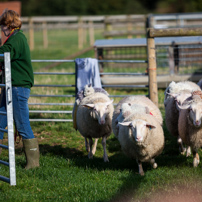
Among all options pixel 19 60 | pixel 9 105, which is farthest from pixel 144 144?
pixel 19 60

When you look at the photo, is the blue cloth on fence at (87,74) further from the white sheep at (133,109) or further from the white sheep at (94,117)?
the white sheep at (133,109)

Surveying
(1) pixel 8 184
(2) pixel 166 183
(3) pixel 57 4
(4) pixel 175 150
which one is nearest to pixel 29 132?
(1) pixel 8 184

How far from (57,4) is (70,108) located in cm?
4760

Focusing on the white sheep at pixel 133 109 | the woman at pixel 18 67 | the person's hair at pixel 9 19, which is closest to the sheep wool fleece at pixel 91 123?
the white sheep at pixel 133 109

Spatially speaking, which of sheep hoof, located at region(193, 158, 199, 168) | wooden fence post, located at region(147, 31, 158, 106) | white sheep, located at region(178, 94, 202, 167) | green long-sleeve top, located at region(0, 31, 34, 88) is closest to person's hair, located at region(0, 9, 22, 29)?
green long-sleeve top, located at region(0, 31, 34, 88)

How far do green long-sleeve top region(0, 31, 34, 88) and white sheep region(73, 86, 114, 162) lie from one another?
126cm

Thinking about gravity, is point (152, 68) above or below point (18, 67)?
below

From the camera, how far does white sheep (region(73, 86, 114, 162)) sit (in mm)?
5887

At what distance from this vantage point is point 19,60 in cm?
492

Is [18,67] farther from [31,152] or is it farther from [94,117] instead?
[94,117]

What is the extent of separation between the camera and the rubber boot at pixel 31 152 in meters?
5.13

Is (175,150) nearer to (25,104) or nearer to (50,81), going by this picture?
(25,104)

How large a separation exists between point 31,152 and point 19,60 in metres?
1.21

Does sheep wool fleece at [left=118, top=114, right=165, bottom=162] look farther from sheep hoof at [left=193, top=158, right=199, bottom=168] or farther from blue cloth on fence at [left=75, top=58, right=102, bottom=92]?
blue cloth on fence at [left=75, top=58, right=102, bottom=92]
